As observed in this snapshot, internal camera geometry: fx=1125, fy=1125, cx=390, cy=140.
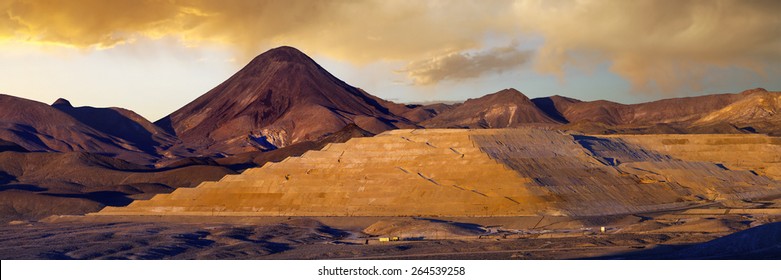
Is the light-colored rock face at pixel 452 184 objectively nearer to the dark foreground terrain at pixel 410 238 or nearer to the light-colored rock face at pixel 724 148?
the dark foreground terrain at pixel 410 238

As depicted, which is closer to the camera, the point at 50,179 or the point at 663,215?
the point at 663,215

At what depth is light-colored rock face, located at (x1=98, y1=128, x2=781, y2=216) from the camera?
88250 millimetres

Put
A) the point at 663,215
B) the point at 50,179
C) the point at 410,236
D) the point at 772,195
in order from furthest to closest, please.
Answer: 1. the point at 50,179
2. the point at 772,195
3. the point at 663,215
4. the point at 410,236

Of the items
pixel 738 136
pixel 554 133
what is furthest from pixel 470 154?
pixel 738 136

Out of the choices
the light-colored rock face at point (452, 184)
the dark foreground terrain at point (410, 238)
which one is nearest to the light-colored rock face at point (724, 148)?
the light-colored rock face at point (452, 184)

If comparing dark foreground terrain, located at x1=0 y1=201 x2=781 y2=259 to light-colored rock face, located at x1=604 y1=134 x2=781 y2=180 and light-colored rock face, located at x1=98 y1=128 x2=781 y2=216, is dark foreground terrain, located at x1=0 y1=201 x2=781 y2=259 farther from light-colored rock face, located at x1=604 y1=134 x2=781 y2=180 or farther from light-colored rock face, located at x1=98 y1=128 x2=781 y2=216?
light-colored rock face, located at x1=604 y1=134 x2=781 y2=180

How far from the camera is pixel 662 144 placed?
434 ft

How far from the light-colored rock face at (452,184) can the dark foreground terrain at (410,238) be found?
3.86 m

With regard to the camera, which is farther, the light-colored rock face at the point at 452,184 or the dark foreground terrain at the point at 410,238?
the light-colored rock face at the point at 452,184

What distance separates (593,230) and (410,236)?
1213 centimetres

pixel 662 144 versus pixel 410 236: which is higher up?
pixel 662 144

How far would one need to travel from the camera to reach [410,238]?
6931 centimetres

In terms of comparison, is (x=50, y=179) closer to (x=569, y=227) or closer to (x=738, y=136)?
(x=738, y=136)

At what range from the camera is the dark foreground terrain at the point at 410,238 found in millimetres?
55719
